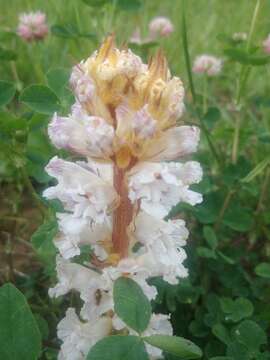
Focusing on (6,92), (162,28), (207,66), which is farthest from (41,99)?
(162,28)

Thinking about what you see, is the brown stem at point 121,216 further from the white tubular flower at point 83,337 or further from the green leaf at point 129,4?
the green leaf at point 129,4

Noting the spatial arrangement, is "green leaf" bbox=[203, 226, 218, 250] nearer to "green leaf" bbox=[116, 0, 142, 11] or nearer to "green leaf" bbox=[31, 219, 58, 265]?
"green leaf" bbox=[31, 219, 58, 265]

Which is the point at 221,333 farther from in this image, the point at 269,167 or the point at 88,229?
→ the point at 269,167

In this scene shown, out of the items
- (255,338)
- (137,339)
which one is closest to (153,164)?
(137,339)

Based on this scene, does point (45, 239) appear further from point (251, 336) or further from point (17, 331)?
point (251, 336)

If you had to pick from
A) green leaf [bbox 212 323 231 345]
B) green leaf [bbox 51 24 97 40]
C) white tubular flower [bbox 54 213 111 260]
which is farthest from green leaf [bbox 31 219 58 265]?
green leaf [bbox 51 24 97 40]

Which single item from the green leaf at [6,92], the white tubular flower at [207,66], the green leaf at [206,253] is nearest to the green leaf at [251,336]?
the green leaf at [206,253]
